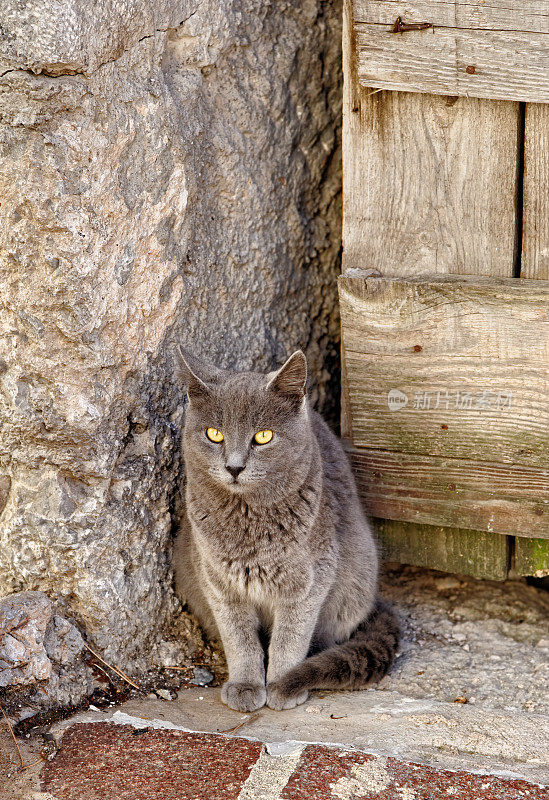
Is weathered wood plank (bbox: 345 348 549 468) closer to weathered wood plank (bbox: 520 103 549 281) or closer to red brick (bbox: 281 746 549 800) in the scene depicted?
weathered wood plank (bbox: 520 103 549 281)

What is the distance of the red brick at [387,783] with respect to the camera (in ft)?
6.61

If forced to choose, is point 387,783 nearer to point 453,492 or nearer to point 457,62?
point 453,492

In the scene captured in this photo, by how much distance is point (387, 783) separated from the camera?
2.05 m

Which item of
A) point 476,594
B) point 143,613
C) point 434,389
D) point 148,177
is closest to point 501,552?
point 476,594

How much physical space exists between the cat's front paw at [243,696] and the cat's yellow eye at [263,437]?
0.75 metres

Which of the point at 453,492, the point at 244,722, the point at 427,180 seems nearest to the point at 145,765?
the point at 244,722

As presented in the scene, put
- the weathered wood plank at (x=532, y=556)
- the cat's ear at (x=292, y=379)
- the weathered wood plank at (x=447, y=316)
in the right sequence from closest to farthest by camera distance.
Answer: the cat's ear at (x=292, y=379)
the weathered wood plank at (x=447, y=316)
the weathered wood plank at (x=532, y=556)

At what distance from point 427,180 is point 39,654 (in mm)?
1891

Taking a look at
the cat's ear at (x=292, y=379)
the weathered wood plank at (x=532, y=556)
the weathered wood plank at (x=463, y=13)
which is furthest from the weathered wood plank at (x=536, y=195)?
the weathered wood plank at (x=532, y=556)

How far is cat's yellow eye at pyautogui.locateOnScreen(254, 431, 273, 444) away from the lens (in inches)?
99.4

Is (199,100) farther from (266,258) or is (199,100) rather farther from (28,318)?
(28,318)

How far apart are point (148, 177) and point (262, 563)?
1.22 meters

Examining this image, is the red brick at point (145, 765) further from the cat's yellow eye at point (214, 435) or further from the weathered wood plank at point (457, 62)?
the weathered wood plank at point (457, 62)

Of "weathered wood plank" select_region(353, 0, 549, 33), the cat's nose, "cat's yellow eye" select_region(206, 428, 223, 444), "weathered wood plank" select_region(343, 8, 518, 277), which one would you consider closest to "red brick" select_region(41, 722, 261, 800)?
the cat's nose
